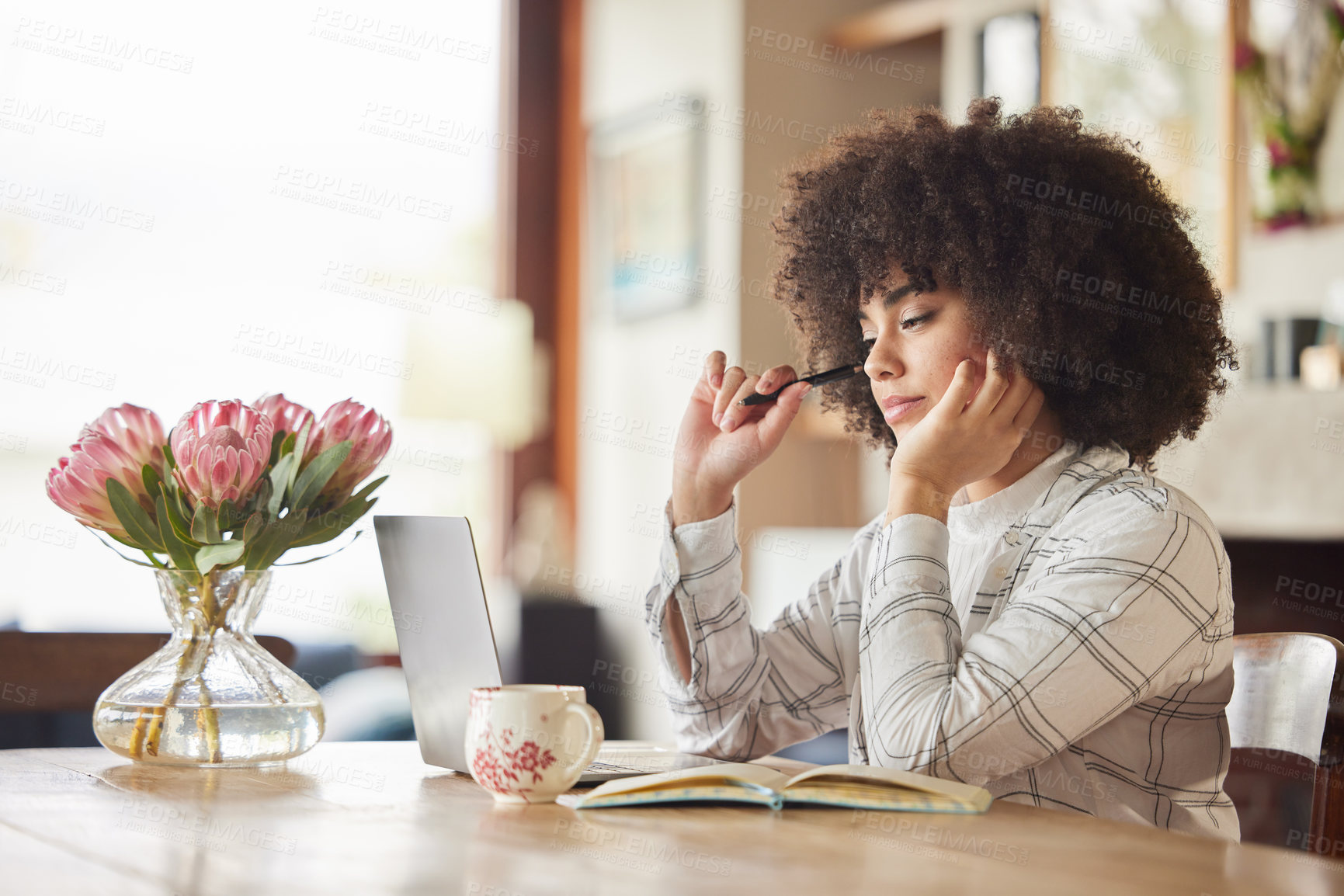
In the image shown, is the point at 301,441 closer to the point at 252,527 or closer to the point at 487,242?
the point at 252,527

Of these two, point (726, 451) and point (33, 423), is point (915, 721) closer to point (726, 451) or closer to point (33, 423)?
point (726, 451)

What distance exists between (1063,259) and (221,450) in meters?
0.81

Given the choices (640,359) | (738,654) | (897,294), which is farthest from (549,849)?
(640,359)

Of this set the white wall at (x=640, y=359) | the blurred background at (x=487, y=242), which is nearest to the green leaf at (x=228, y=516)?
the blurred background at (x=487, y=242)

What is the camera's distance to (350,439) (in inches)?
42.9

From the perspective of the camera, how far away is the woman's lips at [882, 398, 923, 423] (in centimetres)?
131

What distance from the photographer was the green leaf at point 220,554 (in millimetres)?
1030

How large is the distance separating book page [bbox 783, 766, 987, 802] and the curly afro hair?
522mm

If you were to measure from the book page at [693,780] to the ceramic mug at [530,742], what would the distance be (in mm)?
29

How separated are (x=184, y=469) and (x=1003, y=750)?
0.68 m

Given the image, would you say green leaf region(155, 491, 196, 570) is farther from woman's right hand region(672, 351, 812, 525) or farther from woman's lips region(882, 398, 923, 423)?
woman's lips region(882, 398, 923, 423)

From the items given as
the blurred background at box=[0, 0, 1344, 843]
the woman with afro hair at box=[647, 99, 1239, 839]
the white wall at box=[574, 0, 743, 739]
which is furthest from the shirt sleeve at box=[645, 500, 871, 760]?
the white wall at box=[574, 0, 743, 739]

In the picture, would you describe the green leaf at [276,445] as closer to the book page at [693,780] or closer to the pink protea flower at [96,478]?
the pink protea flower at [96,478]

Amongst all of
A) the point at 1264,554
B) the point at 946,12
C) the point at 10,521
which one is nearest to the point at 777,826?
the point at 1264,554
